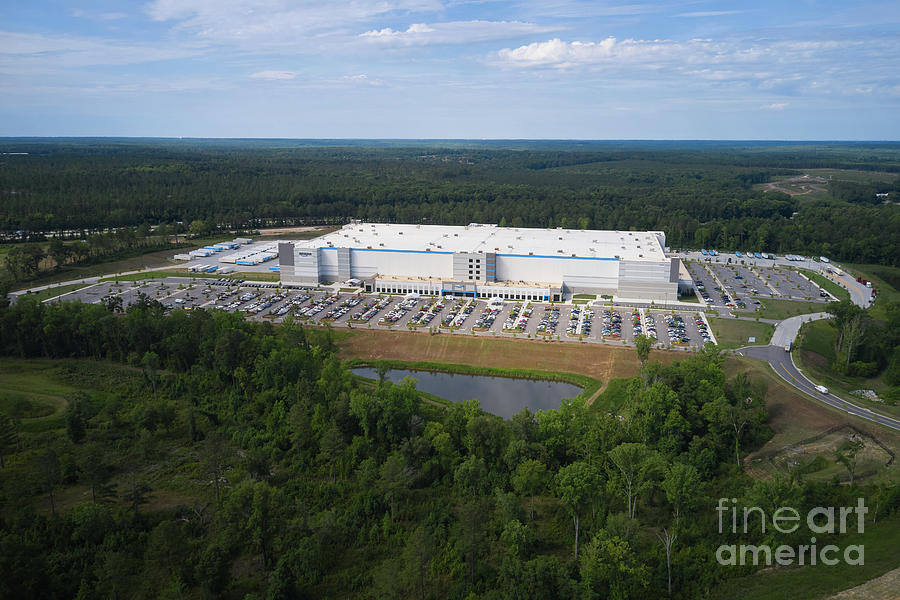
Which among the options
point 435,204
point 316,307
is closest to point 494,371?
point 316,307

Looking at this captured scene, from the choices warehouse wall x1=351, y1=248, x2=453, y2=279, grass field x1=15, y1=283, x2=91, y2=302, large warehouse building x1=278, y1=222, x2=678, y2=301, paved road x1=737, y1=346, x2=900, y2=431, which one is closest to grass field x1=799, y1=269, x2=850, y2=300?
large warehouse building x1=278, y1=222, x2=678, y2=301

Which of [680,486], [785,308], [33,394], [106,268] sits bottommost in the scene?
[33,394]

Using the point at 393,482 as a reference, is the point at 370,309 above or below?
above

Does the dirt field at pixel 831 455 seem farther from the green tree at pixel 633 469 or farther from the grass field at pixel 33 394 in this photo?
the grass field at pixel 33 394

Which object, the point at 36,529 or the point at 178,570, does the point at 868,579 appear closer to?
the point at 178,570

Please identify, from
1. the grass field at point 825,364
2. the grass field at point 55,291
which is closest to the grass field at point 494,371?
the grass field at point 825,364

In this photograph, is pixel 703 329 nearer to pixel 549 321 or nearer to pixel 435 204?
pixel 549 321

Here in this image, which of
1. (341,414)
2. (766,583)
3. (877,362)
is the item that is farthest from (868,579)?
(877,362)
